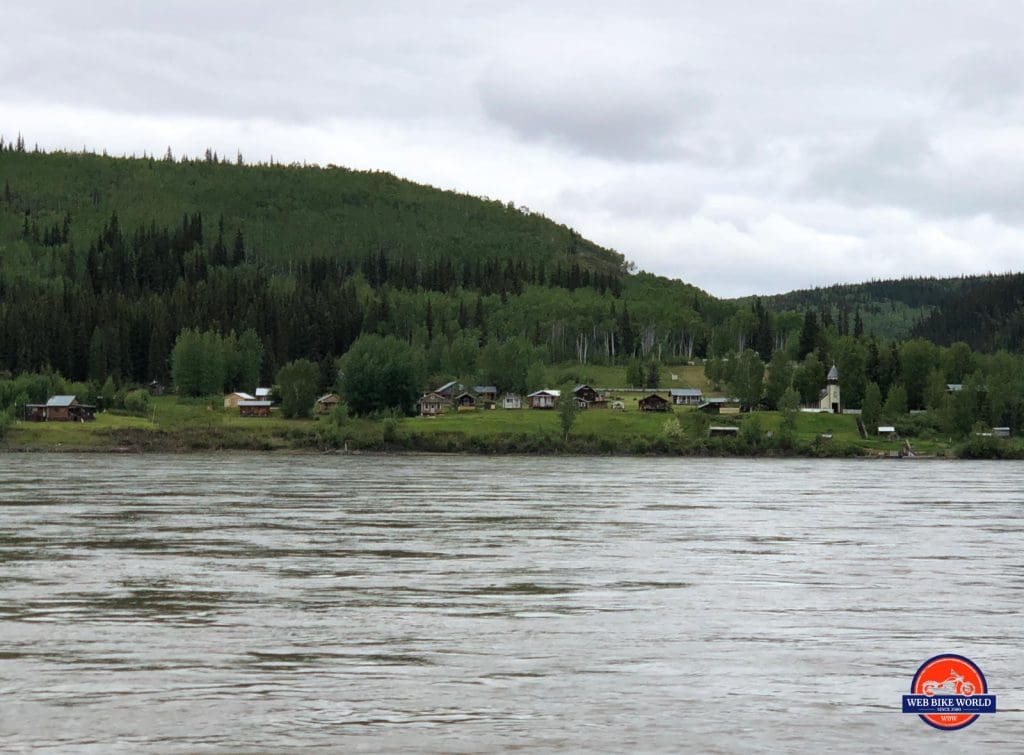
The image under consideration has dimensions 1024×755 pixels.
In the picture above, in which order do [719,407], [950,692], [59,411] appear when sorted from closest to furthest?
[950,692] < [59,411] < [719,407]

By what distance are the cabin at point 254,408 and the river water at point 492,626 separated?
97919 millimetres

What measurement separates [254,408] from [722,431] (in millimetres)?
53710

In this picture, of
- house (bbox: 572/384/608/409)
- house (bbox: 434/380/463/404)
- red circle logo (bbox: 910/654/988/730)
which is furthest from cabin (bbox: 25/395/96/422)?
red circle logo (bbox: 910/654/988/730)

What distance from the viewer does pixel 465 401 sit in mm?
162375

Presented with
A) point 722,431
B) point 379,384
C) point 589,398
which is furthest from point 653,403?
point 379,384

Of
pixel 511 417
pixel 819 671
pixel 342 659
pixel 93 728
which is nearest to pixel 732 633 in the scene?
pixel 819 671

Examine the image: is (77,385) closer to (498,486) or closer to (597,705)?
Answer: (498,486)

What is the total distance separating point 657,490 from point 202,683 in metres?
52.9

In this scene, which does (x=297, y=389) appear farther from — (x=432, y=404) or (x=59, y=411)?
(x=59, y=411)

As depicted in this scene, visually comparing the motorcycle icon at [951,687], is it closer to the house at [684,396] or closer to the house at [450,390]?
the house at [450,390]

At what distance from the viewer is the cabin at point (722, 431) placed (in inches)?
5399

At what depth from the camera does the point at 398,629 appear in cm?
2406

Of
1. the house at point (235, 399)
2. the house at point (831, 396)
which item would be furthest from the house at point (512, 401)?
the house at point (831, 396)

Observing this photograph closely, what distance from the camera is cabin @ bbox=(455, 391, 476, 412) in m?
161
